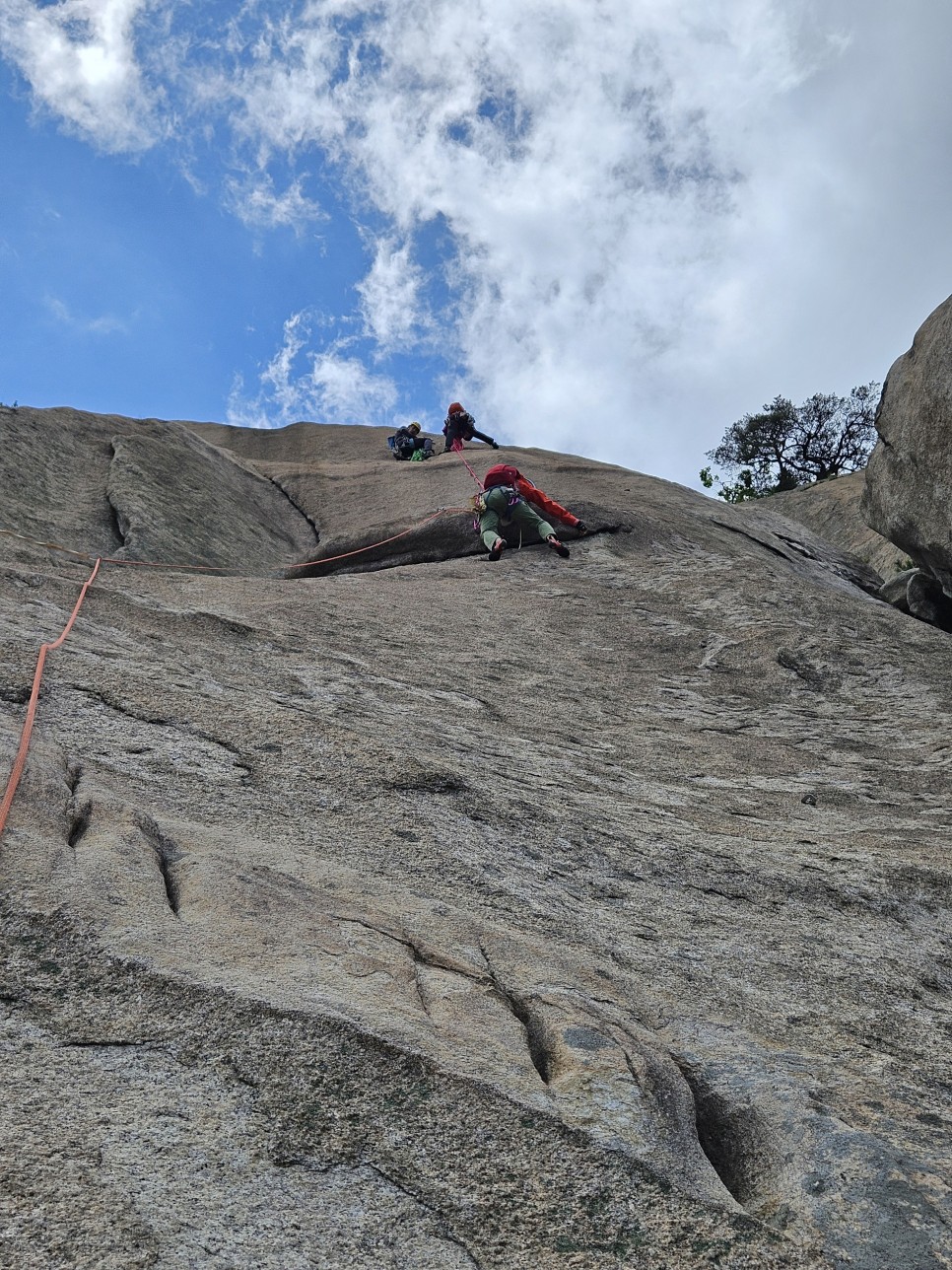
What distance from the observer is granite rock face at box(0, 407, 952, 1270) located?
2.35 m

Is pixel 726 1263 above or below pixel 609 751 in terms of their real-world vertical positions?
below

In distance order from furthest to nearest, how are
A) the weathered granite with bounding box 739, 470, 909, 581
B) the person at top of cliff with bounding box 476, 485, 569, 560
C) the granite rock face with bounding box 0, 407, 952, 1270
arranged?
1. the weathered granite with bounding box 739, 470, 909, 581
2. the person at top of cliff with bounding box 476, 485, 569, 560
3. the granite rock face with bounding box 0, 407, 952, 1270

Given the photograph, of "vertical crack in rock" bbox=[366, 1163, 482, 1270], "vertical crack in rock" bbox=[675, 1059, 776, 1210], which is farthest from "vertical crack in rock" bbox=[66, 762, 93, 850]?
"vertical crack in rock" bbox=[675, 1059, 776, 1210]

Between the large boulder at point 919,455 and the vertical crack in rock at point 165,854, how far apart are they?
353 inches

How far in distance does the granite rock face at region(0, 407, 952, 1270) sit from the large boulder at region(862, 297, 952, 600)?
2592 mm

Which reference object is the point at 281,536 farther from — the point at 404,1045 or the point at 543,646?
the point at 404,1045

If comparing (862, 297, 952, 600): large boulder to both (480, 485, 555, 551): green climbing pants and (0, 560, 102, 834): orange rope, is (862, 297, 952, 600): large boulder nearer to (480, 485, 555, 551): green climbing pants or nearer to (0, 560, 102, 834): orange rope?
(480, 485, 555, 551): green climbing pants

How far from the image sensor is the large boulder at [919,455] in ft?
33.3

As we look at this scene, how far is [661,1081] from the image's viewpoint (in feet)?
9.66

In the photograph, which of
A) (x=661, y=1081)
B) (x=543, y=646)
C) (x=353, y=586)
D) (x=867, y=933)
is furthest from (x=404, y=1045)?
(x=353, y=586)

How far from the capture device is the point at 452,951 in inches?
137

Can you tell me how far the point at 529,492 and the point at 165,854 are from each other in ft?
34.2

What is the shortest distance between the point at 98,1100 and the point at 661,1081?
1.55m

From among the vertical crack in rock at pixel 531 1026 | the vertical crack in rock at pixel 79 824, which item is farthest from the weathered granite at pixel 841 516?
the vertical crack in rock at pixel 79 824
